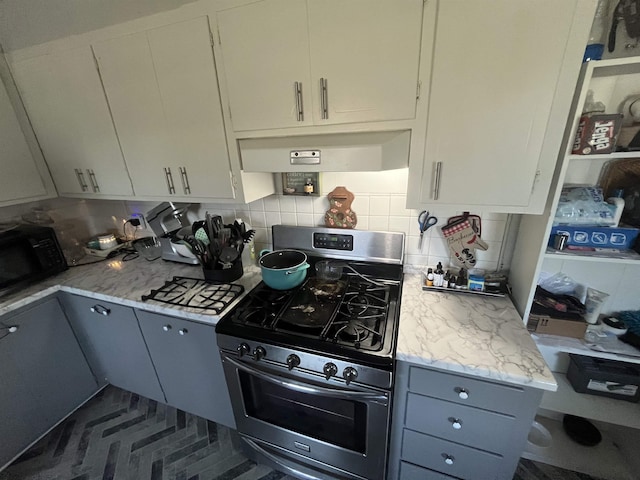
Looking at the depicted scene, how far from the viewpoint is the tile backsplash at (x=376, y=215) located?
4.25ft

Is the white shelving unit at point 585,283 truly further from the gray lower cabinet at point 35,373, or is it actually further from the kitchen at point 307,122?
the gray lower cabinet at point 35,373

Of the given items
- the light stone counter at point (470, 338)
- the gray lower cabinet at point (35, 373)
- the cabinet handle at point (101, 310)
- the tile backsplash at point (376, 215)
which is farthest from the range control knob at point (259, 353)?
the gray lower cabinet at point (35, 373)

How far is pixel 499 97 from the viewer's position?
861 mm

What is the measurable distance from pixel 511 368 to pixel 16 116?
274 cm

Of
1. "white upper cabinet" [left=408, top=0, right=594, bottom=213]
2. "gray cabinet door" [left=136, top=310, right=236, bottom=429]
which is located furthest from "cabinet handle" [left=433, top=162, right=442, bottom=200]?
"gray cabinet door" [left=136, top=310, right=236, bottom=429]

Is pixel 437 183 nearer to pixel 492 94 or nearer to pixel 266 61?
pixel 492 94

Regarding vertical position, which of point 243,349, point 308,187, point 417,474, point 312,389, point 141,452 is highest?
point 308,187

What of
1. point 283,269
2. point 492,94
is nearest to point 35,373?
point 283,269

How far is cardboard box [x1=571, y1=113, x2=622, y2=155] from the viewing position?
0.85 metres

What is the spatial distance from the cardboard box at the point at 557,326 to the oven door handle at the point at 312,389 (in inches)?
31.0

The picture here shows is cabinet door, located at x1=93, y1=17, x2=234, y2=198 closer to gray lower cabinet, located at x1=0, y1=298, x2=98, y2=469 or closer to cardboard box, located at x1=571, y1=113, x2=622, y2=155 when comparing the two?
gray lower cabinet, located at x1=0, y1=298, x2=98, y2=469

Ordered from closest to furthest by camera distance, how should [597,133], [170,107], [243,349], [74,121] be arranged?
[597,133] → [243,349] → [170,107] → [74,121]

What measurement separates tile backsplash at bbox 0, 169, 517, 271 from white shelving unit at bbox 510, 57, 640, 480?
99mm

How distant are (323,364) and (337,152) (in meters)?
0.79
